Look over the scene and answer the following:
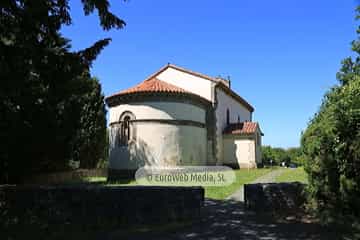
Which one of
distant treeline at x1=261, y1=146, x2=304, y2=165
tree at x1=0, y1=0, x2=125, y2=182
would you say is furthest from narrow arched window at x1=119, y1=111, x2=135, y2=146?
distant treeline at x1=261, y1=146, x2=304, y2=165

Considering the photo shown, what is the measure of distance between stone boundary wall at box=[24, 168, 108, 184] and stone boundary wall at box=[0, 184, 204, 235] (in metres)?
9.71

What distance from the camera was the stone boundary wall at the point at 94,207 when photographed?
30.0 ft


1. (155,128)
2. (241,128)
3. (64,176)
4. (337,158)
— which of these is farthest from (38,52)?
(241,128)

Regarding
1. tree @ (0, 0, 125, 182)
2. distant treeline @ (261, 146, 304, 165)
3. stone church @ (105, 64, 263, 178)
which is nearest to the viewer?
tree @ (0, 0, 125, 182)

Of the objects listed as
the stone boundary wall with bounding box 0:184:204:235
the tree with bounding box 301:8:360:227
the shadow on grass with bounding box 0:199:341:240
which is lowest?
the shadow on grass with bounding box 0:199:341:240

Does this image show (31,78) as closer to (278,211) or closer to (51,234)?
(51,234)

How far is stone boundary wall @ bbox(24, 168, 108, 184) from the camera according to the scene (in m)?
19.8

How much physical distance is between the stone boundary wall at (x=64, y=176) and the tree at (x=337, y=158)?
1571 centimetres

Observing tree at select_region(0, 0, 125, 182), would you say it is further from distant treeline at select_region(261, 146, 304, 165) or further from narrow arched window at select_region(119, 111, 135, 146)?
distant treeline at select_region(261, 146, 304, 165)

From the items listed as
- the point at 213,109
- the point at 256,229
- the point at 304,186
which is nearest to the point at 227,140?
the point at 213,109

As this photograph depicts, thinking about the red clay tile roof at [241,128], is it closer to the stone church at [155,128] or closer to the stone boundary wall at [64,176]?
the stone church at [155,128]

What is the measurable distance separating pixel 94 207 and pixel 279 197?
6046mm

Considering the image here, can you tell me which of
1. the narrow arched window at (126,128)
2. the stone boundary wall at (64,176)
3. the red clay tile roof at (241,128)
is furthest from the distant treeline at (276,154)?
the narrow arched window at (126,128)

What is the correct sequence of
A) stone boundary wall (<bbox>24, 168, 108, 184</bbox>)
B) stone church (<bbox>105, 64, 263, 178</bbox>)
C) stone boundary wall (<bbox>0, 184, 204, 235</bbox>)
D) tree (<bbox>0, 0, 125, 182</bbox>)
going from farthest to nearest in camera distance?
stone church (<bbox>105, 64, 263, 178</bbox>)
stone boundary wall (<bbox>24, 168, 108, 184</bbox>)
stone boundary wall (<bbox>0, 184, 204, 235</bbox>)
tree (<bbox>0, 0, 125, 182</bbox>)
